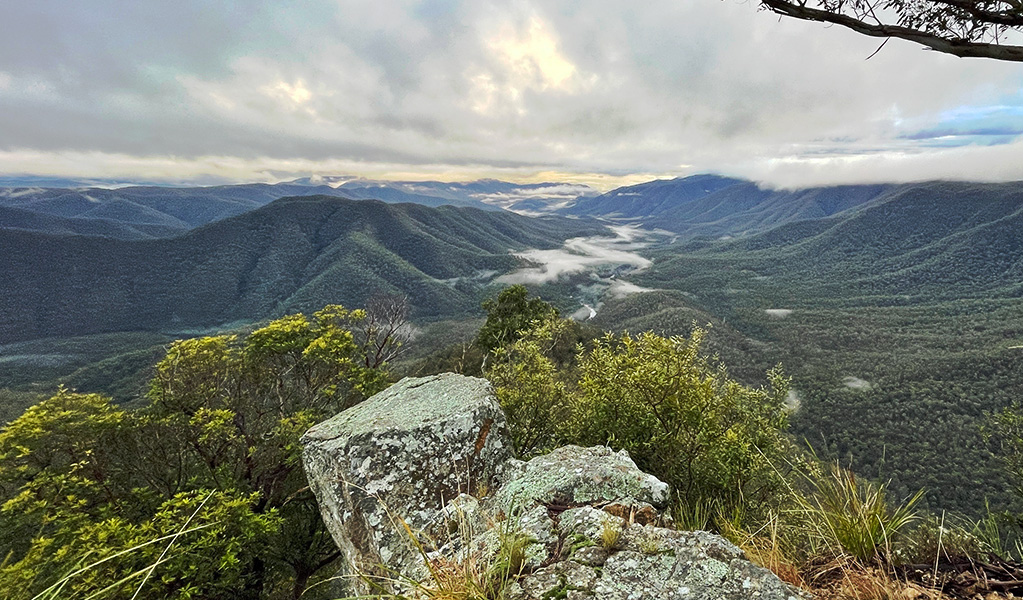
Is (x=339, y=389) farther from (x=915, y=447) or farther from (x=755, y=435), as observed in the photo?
(x=915, y=447)

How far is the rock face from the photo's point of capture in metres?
4.34

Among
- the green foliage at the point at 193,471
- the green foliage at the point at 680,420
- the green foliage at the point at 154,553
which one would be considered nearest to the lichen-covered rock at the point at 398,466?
the green foliage at the point at 193,471

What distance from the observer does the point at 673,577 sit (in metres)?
4.53

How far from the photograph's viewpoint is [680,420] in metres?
9.80

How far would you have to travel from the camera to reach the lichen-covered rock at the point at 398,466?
24.2ft

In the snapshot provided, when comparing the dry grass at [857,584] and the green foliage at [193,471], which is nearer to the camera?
the dry grass at [857,584]

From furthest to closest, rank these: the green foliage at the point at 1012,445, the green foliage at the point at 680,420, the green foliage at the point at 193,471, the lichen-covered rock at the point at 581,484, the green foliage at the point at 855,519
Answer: the green foliage at the point at 1012,445 < the green foliage at the point at 680,420 < the green foliage at the point at 193,471 < the lichen-covered rock at the point at 581,484 < the green foliage at the point at 855,519

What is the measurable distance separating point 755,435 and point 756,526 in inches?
155

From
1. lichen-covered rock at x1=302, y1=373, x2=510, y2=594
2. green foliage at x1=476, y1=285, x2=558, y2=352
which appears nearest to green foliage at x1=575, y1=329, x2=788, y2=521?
lichen-covered rock at x1=302, y1=373, x2=510, y2=594

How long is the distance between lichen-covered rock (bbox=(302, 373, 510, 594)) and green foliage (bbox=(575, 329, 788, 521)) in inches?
118

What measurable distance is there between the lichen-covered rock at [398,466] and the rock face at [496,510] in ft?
0.08

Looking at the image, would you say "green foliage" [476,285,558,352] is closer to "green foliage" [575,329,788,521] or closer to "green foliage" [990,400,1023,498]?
"green foliage" [575,329,788,521]

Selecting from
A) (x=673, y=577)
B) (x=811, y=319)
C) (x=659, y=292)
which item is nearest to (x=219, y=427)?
(x=673, y=577)

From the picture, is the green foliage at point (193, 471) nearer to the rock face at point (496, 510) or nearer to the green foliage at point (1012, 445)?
the rock face at point (496, 510)
